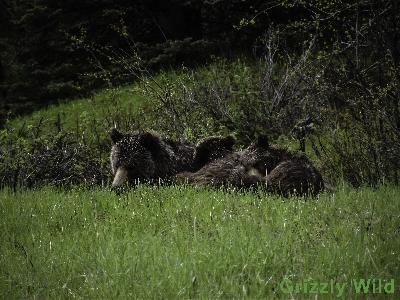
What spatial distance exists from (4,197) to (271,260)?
413 centimetres

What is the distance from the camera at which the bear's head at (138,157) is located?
311 inches

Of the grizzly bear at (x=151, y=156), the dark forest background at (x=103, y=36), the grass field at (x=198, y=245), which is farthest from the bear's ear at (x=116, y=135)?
the dark forest background at (x=103, y=36)

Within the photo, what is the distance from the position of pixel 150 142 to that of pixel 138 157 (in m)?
0.28

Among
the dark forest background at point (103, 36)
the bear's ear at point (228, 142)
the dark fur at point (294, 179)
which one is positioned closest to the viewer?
the dark fur at point (294, 179)

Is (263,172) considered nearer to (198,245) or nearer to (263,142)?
(263,142)

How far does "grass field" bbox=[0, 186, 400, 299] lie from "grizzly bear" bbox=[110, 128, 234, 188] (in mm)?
1257

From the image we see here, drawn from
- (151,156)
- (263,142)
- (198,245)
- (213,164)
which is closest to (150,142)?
(151,156)

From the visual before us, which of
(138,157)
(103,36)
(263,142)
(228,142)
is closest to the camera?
(263,142)

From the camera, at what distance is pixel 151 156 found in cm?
801

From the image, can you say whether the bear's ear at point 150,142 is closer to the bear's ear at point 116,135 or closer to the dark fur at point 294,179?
the bear's ear at point 116,135

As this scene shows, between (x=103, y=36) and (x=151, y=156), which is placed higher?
(x=103, y=36)

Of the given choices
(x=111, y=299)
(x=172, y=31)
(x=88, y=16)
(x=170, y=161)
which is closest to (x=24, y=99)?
(x=88, y=16)

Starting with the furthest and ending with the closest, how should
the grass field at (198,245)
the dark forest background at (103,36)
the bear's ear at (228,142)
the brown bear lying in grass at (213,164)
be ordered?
the dark forest background at (103,36)
the bear's ear at (228,142)
the brown bear lying in grass at (213,164)
the grass field at (198,245)

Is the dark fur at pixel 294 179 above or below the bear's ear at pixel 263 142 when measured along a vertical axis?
below
